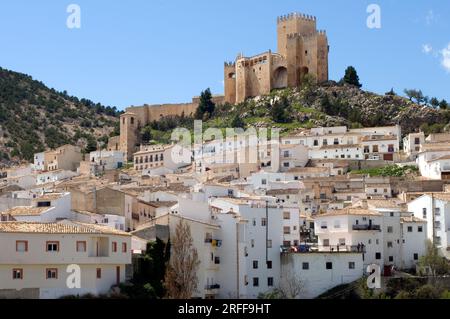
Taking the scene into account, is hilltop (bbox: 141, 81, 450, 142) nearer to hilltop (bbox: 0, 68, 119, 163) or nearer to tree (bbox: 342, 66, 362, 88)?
tree (bbox: 342, 66, 362, 88)

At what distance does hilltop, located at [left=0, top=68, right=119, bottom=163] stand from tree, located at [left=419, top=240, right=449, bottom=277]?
201 feet

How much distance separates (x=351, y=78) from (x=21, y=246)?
7166 cm

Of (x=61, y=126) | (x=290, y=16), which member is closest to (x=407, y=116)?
(x=290, y=16)

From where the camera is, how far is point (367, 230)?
50.3m

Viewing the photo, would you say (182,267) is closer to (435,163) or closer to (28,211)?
(28,211)

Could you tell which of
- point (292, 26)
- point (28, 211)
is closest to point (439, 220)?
point (28, 211)

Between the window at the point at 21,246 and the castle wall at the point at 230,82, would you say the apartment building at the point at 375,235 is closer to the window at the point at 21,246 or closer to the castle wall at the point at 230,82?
the window at the point at 21,246

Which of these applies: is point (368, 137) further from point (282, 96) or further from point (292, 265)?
point (292, 265)

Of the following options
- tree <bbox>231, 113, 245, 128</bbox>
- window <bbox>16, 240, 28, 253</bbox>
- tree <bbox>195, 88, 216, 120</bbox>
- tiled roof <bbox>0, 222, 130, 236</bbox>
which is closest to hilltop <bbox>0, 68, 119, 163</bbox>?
tree <bbox>195, 88, 216, 120</bbox>

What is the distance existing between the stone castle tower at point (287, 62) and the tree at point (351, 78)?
2.16 meters

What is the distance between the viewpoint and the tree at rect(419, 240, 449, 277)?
4956 centimetres

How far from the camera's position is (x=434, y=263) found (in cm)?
4978

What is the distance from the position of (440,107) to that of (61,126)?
187ft

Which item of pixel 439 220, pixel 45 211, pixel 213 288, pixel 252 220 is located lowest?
pixel 213 288
